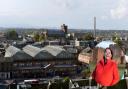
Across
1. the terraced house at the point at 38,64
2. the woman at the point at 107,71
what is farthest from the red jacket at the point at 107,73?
the terraced house at the point at 38,64

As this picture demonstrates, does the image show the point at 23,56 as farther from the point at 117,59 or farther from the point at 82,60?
the point at 117,59

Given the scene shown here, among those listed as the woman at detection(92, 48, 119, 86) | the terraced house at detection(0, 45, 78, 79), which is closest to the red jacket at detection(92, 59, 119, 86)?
the woman at detection(92, 48, 119, 86)

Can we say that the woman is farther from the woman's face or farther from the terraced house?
the terraced house

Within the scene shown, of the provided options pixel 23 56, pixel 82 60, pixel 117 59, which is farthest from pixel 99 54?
pixel 82 60

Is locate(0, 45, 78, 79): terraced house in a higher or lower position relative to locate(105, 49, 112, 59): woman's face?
lower

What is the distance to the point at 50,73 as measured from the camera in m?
32.4

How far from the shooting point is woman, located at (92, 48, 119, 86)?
523 centimetres

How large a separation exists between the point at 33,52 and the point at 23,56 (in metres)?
2.34

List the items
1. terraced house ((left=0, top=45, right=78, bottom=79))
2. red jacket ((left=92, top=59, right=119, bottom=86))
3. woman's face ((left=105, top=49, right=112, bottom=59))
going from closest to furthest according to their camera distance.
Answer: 1. red jacket ((left=92, top=59, right=119, bottom=86))
2. woman's face ((left=105, top=49, right=112, bottom=59))
3. terraced house ((left=0, top=45, right=78, bottom=79))

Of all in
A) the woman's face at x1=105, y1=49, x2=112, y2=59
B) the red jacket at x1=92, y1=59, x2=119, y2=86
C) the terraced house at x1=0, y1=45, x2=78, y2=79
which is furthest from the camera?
the terraced house at x1=0, y1=45, x2=78, y2=79

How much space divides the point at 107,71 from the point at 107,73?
0.11 ft

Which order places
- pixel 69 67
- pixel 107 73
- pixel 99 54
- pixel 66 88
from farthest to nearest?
pixel 69 67 < pixel 66 88 < pixel 99 54 < pixel 107 73

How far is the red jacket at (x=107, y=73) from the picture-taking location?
5.22m

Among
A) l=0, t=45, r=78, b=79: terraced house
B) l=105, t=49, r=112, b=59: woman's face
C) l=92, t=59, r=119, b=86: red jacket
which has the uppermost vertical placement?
l=105, t=49, r=112, b=59: woman's face
